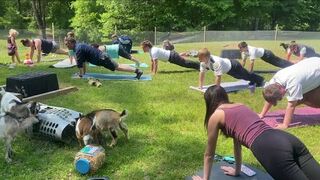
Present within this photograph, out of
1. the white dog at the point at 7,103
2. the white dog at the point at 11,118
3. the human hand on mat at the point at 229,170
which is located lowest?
the human hand on mat at the point at 229,170

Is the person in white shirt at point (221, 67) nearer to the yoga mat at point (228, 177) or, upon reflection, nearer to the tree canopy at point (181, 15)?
the yoga mat at point (228, 177)

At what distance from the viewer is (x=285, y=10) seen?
46594 mm

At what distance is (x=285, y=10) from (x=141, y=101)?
39.9 m

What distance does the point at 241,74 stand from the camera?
11.5 m

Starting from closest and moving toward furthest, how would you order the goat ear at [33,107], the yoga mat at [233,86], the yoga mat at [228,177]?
the yoga mat at [228,177] < the goat ear at [33,107] < the yoga mat at [233,86]

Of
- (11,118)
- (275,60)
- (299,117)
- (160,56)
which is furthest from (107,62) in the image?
(11,118)

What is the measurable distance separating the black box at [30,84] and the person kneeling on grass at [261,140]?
20.0 ft

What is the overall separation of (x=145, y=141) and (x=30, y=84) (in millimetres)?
3845

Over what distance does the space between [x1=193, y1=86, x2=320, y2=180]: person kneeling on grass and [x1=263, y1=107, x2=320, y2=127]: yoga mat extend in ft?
12.6

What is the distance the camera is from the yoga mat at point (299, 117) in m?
8.37

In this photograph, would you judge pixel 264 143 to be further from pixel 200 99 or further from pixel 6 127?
pixel 200 99

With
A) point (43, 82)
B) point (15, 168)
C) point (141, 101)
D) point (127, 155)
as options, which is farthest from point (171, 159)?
point (43, 82)

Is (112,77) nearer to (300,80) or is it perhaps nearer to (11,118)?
(300,80)

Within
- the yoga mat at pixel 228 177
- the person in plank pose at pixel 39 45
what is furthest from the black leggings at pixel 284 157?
the person in plank pose at pixel 39 45
